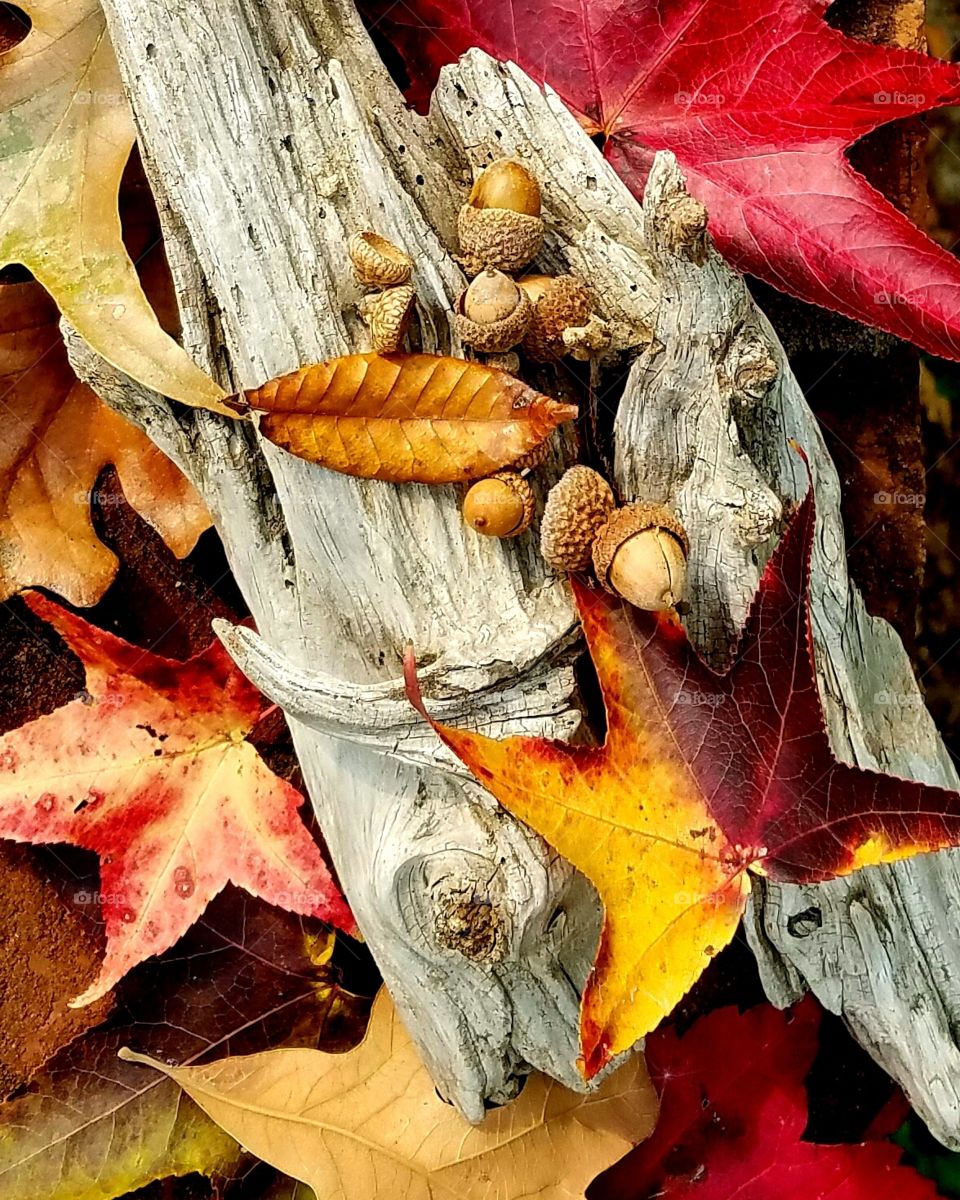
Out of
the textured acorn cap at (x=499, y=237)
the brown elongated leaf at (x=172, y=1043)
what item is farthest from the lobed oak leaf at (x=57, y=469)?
the textured acorn cap at (x=499, y=237)

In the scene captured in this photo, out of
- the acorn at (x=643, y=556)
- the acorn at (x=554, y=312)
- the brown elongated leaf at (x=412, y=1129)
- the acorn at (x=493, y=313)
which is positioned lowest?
the brown elongated leaf at (x=412, y=1129)

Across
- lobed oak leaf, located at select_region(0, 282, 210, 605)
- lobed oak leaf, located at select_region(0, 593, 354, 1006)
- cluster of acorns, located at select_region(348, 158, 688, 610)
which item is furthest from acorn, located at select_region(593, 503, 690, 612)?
A: lobed oak leaf, located at select_region(0, 282, 210, 605)

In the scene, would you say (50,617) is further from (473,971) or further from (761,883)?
(761,883)

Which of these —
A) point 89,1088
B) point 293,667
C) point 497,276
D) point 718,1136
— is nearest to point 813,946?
point 718,1136

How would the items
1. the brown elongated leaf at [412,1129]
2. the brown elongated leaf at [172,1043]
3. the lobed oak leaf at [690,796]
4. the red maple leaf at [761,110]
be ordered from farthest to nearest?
the brown elongated leaf at [172,1043] → the brown elongated leaf at [412,1129] → the red maple leaf at [761,110] → the lobed oak leaf at [690,796]

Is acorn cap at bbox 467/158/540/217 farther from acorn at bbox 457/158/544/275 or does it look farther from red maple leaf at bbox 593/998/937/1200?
red maple leaf at bbox 593/998/937/1200

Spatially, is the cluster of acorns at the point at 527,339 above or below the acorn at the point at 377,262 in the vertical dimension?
below

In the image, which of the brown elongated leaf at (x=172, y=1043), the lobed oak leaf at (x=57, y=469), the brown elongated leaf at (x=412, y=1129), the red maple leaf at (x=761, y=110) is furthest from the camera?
the lobed oak leaf at (x=57, y=469)

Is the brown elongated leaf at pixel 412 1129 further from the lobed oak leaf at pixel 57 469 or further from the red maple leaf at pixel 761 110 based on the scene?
the red maple leaf at pixel 761 110
